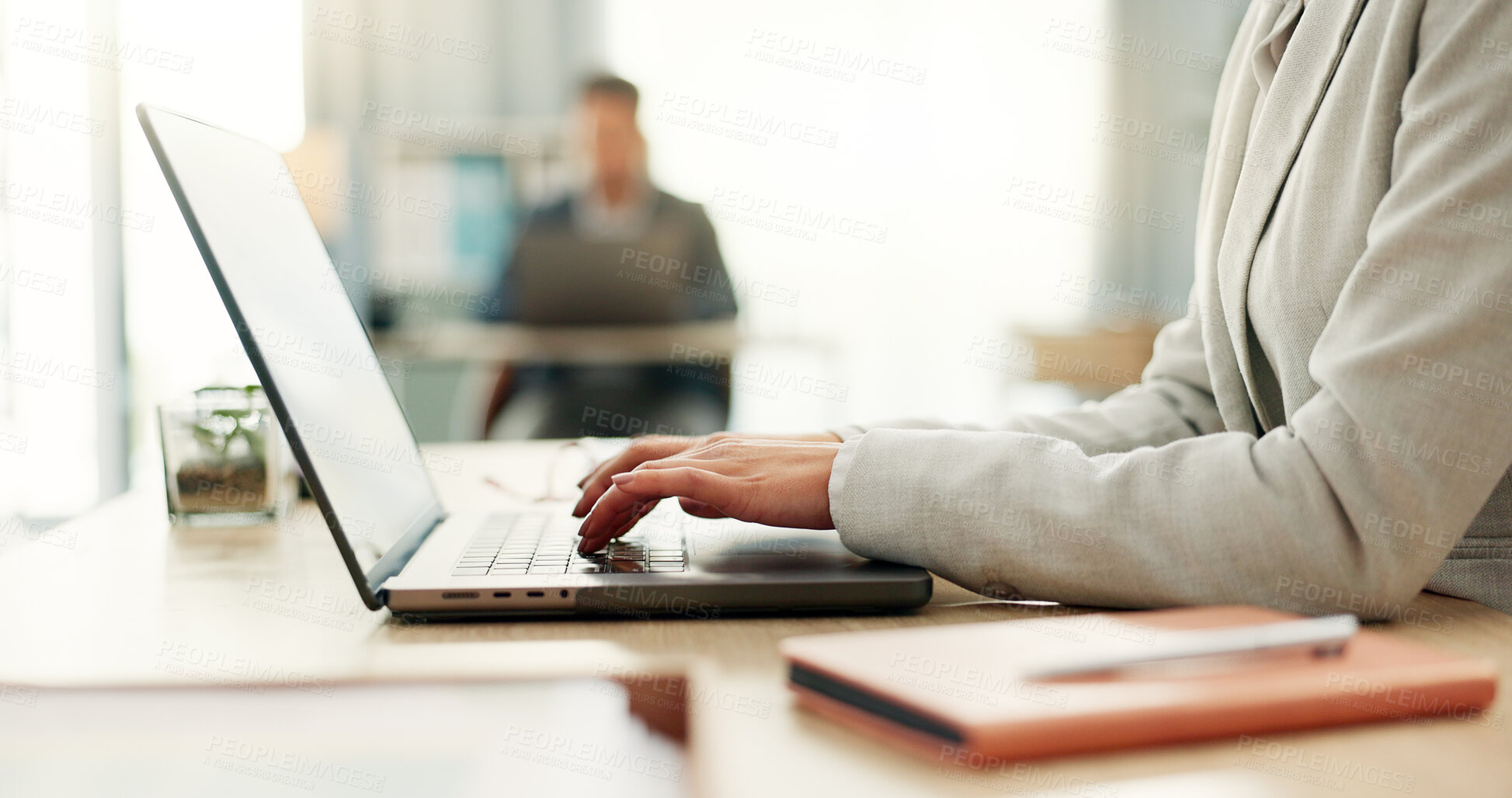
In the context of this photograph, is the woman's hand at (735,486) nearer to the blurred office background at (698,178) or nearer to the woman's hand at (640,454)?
the woman's hand at (640,454)

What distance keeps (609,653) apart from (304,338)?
13.3 inches

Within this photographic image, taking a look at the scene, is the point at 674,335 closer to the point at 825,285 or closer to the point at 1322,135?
the point at 825,285

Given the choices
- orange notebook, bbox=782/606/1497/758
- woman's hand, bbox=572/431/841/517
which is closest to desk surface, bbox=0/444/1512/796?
orange notebook, bbox=782/606/1497/758

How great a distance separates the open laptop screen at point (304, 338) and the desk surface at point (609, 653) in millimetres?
64

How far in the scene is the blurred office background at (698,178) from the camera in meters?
3.52

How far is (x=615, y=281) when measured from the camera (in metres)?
3.12

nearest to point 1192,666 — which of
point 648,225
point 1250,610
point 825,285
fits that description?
point 1250,610

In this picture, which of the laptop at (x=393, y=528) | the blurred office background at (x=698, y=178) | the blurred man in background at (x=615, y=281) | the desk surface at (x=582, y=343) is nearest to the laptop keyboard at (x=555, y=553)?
the laptop at (x=393, y=528)

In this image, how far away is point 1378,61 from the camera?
2.21 ft

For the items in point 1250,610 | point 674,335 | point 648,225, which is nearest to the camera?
point 1250,610

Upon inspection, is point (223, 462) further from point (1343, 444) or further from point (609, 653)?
point (1343, 444)

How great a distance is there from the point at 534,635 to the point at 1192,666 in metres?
0.35

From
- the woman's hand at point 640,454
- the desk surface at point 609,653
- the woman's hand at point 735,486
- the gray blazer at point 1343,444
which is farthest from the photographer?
the woman's hand at point 640,454

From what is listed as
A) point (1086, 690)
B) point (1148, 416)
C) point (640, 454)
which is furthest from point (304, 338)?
point (1148, 416)
